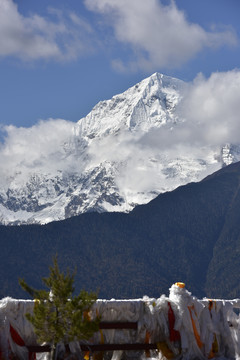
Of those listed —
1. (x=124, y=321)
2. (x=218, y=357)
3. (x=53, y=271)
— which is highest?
(x=53, y=271)

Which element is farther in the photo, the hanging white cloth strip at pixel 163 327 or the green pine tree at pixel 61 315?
the hanging white cloth strip at pixel 163 327

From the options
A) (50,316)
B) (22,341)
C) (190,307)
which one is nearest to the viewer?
(50,316)

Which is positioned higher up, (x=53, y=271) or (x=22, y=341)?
(x=53, y=271)

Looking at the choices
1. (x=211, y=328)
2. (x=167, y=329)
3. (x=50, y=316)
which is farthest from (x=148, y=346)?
(x=50, y=316)

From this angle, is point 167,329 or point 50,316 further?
point 167,329

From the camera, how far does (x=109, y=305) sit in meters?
22.6

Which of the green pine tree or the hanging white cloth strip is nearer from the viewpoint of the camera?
the green pine tree

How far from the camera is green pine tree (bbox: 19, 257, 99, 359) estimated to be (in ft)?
65.5

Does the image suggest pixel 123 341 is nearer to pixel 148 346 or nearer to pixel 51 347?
pixel 148 346

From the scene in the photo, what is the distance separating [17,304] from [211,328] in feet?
25.1

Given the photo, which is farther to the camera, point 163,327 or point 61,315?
point 163,327

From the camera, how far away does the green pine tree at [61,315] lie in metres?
20.0

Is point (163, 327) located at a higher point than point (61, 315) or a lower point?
lower

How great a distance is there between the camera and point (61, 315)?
20484 mm
